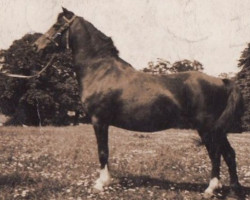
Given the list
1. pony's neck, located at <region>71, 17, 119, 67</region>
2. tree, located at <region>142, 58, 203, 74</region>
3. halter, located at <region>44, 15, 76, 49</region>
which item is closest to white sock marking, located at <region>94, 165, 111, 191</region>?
pony's neck, located at <region>71, 17, 119, 67</region>

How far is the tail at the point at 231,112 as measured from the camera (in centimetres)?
888

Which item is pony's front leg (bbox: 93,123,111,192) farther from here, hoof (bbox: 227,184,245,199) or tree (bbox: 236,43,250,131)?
tree (bbox: 236,43,250,131)

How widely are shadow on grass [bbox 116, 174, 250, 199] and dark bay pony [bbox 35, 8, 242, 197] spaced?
1.21 ft

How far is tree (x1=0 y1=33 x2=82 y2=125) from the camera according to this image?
59094 millimetres

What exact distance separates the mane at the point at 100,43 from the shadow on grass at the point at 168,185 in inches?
140

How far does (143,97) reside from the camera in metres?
9.16

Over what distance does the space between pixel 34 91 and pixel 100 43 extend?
1995 inches

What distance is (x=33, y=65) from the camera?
182ft

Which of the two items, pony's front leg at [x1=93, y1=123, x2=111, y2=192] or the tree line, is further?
the tree line

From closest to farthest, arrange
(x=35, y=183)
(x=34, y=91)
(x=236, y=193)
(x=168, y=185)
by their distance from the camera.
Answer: (x=236, y=193), (x=35, y=183), (x=168, y=185), (x=34, y=91)

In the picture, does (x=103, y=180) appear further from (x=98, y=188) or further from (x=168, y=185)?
(x=168, y=185)

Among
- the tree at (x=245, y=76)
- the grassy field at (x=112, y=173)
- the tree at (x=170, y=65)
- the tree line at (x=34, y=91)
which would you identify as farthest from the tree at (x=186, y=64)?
Result: the grassy field at (x=112, y=173)

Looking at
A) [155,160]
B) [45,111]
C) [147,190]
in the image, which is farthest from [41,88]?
[147,190]

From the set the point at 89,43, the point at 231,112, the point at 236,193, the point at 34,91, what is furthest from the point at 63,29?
the point at 34,91
